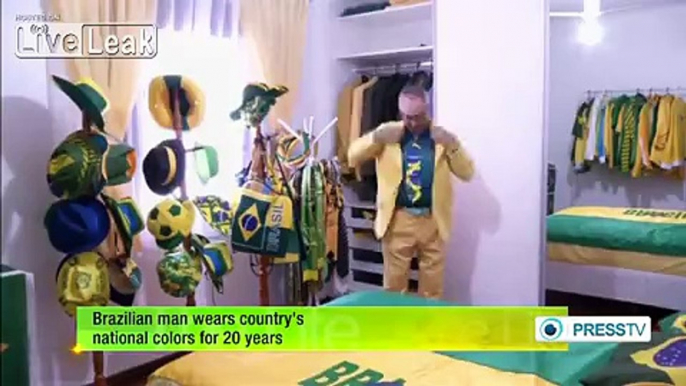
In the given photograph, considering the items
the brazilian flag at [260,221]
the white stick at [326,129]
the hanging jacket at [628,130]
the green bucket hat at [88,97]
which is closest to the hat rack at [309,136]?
the white stick at [326,129]

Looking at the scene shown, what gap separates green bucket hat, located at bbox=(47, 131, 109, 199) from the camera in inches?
38.6

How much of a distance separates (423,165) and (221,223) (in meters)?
0.39

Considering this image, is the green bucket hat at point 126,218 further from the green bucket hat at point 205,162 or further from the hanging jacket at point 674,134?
the hanging jacket at point 674,134

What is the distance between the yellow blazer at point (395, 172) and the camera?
3.68ft

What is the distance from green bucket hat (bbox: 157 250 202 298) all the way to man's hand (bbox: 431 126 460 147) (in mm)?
498

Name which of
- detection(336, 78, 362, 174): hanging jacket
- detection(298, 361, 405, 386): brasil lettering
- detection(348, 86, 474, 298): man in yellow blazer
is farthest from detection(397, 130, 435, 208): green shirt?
detection(298, 361, 405, 386): brasil lettering

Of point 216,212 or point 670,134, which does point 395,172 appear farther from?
point 670,134

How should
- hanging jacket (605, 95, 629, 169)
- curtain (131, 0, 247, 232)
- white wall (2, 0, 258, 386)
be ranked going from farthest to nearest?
hanging jacket (605, 95, 629, 169) < curtain (131, 0, 247, 232) < white wall (2, 0, 258, 386)

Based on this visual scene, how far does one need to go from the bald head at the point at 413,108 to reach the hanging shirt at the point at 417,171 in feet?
0.05

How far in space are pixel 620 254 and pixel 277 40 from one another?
0.77 metres

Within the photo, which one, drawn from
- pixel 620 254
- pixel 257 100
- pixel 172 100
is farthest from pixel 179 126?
pixel 620 254

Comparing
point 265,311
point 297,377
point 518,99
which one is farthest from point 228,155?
point 518,99

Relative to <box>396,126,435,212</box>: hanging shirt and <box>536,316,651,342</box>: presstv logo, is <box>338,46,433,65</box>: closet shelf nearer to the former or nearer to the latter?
<box>396,126,435,212</box>: hanging shirt

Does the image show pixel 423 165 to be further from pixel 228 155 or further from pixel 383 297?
pixel 228 155
